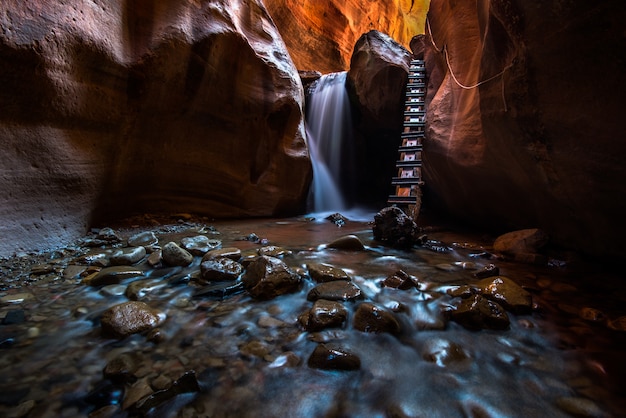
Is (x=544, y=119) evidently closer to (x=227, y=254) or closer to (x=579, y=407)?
(x=579, y=407)

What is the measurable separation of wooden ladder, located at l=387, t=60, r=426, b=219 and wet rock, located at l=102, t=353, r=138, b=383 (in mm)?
4963

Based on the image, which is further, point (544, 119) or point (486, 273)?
point (486, 273)

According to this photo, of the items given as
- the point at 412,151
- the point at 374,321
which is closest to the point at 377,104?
the point at 412,151

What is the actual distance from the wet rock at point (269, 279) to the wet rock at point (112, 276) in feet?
3.75

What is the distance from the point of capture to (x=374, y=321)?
2062mm

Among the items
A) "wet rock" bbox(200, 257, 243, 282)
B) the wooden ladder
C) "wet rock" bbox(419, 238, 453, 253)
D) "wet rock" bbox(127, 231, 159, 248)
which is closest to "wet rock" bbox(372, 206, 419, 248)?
"wet rock" bbox(419, 238, 453, 253)

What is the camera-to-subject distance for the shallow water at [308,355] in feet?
4.60

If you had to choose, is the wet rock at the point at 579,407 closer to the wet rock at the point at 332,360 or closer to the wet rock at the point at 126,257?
the wet rock at the point at 332,360

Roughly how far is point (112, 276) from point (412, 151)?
587 centimetres

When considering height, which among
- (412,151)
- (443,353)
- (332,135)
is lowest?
(443,353)

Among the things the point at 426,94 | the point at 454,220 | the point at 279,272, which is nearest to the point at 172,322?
the point at 279,272

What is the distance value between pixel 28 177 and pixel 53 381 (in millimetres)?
3048

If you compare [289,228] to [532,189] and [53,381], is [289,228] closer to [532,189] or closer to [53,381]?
[532,189]

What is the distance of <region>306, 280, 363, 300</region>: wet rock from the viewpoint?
246 cm
